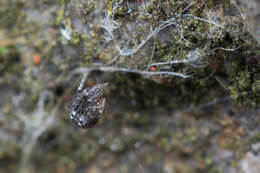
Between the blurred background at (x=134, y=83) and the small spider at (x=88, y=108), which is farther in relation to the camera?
the small spider at (x=88, y=108)

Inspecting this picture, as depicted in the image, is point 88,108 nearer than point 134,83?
Yes

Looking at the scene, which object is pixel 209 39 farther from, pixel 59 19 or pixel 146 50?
pixel 59 19

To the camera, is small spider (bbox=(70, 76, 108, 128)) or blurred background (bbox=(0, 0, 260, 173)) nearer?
blurred background (bbox=(0, 0, 260, 173))

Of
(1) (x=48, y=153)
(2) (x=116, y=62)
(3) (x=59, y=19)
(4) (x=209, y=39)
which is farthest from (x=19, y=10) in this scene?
(4) (x=209, y=39)
